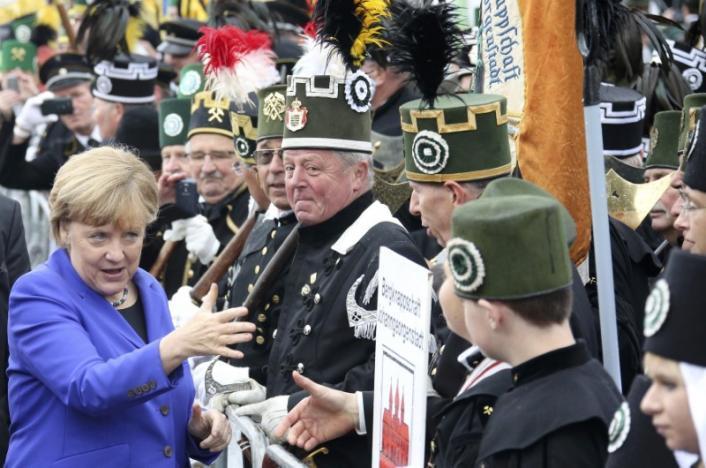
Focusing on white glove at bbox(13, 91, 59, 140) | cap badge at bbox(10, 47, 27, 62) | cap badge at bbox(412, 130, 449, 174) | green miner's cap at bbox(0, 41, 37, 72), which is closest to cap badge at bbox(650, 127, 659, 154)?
cap badge at bbox(412, 130, 449, 174)

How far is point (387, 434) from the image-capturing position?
4316mm

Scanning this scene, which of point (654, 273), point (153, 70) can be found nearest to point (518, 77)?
point (654, 273)

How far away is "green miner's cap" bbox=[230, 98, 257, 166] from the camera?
24.1 feet

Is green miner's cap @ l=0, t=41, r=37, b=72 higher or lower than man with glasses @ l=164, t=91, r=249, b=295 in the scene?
higher

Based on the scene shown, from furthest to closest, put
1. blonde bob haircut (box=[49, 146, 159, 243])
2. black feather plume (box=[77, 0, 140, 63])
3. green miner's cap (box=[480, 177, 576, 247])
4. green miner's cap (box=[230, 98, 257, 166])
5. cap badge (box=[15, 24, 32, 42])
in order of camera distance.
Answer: cap badge (box=[15, 24, 32, 42]), black feather plume (box=[77, 0, 140, 63]), green miner's cap (box=[230, 98, 257, 166]), blonde bob haircut (box=[49, 146, 159, 243]), green miner's cap (box=[480, 177, 576, 247])

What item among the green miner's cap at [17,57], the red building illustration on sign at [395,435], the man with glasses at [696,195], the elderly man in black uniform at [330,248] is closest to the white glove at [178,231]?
the elderly man in black uniform at [330,248]

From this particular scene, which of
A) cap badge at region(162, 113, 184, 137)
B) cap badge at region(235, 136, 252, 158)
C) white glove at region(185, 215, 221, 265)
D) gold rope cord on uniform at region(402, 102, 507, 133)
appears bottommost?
white glove at region(185, 215, 221, 265)

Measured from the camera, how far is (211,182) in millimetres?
8328

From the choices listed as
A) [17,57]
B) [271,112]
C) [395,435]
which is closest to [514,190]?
[395,435]

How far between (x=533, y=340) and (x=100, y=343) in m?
1.74

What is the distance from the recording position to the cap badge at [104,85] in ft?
35.9

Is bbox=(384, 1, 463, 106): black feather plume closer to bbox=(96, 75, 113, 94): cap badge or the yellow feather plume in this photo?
the yellow feather plume

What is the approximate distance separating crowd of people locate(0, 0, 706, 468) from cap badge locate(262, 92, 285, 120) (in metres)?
0.02

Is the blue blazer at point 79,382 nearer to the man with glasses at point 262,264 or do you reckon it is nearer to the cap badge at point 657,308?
the man with glasses at point 262,264
